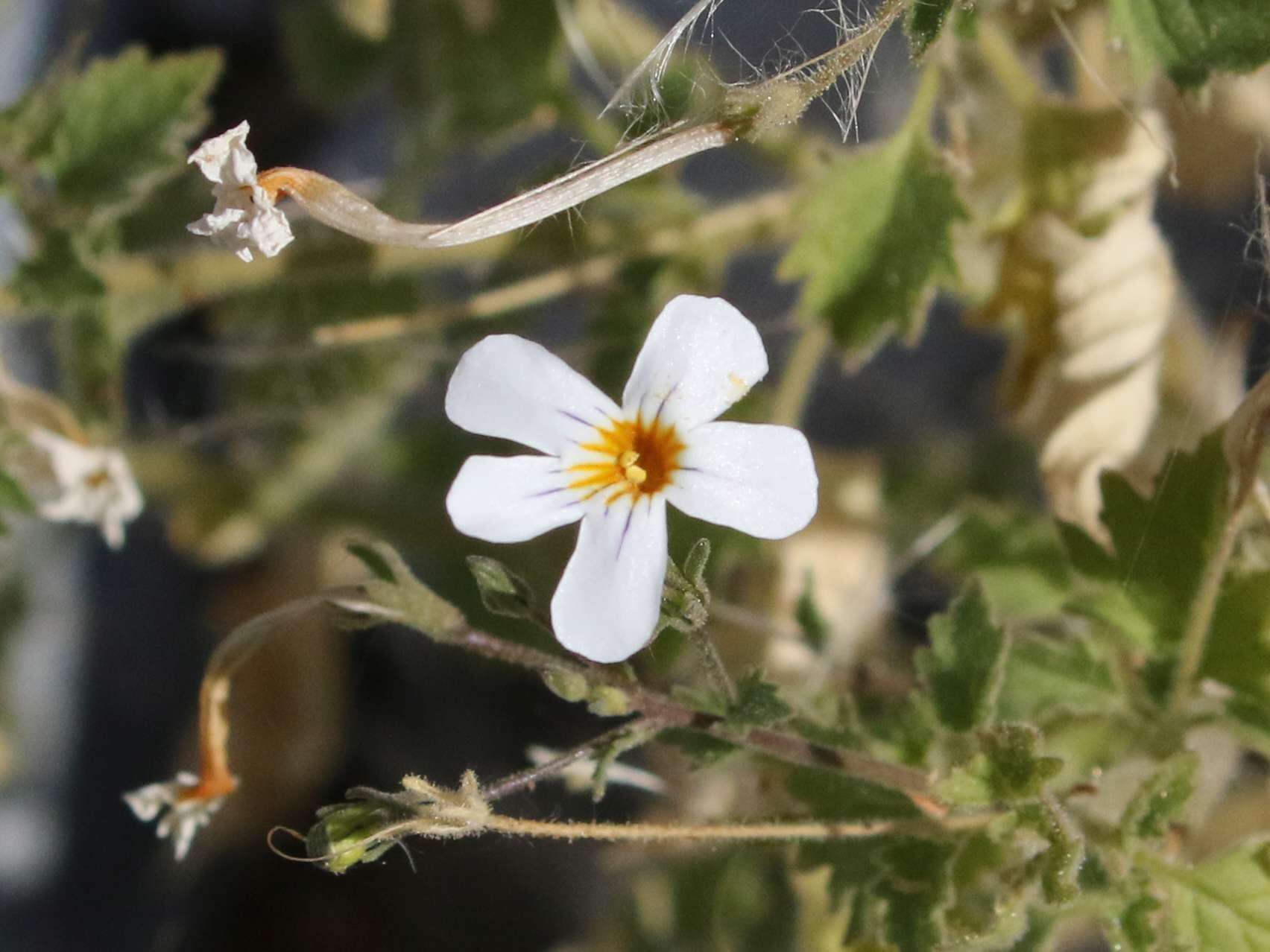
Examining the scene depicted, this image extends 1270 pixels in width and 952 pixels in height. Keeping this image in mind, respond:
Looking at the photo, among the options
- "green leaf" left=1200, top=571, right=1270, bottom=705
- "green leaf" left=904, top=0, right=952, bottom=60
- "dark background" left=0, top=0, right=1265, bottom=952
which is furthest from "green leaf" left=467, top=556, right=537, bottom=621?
"dark background" left=0, top=0, right=1265, bottom=952

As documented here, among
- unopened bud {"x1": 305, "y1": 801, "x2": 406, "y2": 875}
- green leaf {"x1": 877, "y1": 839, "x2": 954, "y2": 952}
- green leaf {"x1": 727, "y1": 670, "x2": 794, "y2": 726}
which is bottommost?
green leaf {"x1": 877, "y1": 839, "x2": 954, "y2": 952}

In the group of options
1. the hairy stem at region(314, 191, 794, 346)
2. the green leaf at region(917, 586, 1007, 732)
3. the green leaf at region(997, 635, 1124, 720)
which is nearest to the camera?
the green leaf at region(917, 586, 1007, 732)

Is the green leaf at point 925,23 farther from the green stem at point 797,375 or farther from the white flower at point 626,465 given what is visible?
the green stem at point 797,375

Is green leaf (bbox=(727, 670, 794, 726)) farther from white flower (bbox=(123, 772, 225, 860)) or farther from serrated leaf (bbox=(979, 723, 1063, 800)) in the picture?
white flower (bbox=(123, 772, 225, 860))

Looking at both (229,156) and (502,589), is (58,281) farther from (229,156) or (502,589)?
(502,589)

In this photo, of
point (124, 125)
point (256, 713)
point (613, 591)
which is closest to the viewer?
point (613, 591)

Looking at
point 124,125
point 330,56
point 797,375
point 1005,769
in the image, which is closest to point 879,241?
point 797,375

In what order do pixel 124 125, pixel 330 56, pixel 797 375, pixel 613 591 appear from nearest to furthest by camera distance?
pixel 613 591
pixel 124 125
pixel 797 375
pixel 330 56
